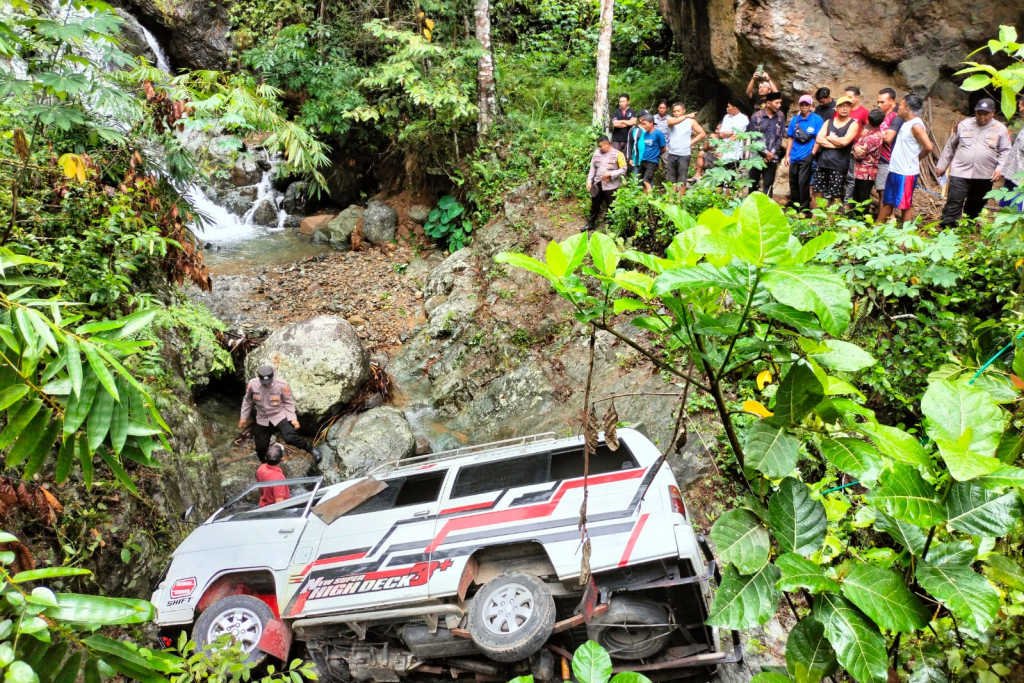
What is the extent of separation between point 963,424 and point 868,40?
38.3 feet

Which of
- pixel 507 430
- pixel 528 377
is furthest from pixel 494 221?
pixel 507 430

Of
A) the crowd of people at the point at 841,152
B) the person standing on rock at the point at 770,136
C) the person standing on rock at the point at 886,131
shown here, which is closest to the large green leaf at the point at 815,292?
the crowd of people at the point at 841,152

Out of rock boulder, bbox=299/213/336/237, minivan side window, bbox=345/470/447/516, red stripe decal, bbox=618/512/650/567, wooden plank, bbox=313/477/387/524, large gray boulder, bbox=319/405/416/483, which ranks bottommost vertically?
large gray boulder, bbox=319/405/416/483

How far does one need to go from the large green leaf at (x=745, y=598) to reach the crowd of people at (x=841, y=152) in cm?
612

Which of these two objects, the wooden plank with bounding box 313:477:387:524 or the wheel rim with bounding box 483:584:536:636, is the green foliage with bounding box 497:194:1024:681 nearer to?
the wheel rim with bounding box 483:584:536:636

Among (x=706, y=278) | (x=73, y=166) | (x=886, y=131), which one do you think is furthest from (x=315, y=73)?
(x=706, y=278)

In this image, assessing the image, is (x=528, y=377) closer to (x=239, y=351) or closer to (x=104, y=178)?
(x=239, y=351)

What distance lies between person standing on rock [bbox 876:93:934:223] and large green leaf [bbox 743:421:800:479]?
7.65 metres

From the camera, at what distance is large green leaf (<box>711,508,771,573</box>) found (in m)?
1.61

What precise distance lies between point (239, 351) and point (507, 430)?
5446 mm

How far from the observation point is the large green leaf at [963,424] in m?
1.38

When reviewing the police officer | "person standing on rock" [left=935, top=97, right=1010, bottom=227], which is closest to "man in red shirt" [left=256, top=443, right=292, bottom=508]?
the police officer

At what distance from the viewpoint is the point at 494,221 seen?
1379 centimetres

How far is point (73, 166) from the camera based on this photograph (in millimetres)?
6230
